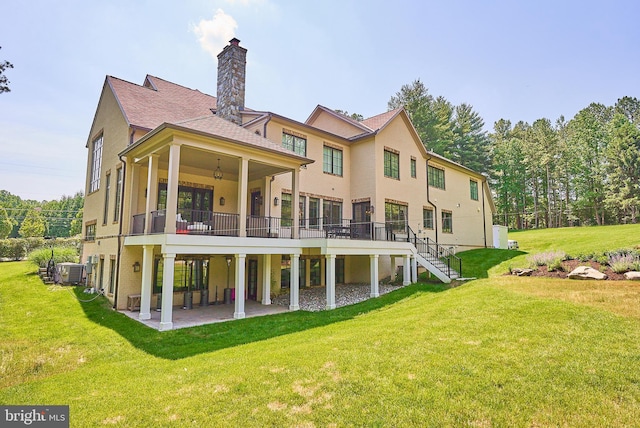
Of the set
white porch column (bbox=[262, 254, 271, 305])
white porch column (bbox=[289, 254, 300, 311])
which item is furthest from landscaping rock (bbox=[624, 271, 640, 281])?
white porch column (bbox=[262, 254, 271, 305])

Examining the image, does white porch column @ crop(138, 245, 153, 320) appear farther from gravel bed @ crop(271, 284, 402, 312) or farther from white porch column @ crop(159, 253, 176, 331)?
gravel bed @ crop(271, 284, 402, 312)

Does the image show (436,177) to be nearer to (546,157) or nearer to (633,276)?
(633,276)

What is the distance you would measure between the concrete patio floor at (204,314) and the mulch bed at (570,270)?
943 centimetres

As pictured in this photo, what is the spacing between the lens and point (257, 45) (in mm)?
14961

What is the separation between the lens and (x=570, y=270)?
11.7m

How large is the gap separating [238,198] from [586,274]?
39.6ft

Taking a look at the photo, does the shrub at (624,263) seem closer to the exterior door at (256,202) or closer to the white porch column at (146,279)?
the exterior door at (256,202)

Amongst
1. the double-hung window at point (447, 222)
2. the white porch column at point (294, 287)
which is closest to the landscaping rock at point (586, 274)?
the white porch column at point (294, 287)

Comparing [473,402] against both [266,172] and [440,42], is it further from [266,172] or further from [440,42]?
[440,42]

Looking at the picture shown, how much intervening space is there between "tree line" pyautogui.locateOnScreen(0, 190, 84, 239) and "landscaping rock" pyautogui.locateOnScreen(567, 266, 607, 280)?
56.4 m

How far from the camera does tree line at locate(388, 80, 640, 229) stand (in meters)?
36.9

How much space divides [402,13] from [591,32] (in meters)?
6.69

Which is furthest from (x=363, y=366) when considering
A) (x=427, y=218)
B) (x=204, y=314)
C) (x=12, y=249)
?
(x=12, y=249)

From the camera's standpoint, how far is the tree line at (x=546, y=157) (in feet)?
121
